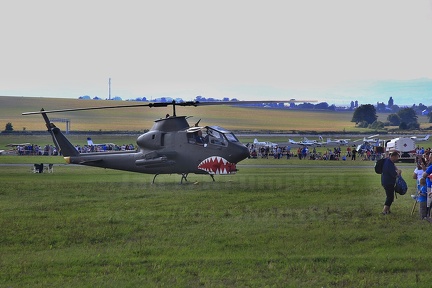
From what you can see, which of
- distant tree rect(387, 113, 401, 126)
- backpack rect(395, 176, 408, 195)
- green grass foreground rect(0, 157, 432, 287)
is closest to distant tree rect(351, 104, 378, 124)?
distant tree rect(387, 113, 401, 126)

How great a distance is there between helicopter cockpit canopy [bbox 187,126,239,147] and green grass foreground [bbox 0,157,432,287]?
13.1 feet

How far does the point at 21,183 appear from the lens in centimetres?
2984

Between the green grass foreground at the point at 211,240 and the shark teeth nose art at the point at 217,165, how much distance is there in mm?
3380

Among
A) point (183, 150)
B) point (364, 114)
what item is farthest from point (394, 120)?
point (183, 150)

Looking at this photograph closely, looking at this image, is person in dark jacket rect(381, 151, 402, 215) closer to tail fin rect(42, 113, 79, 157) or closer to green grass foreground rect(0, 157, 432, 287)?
green grass foreground rect(0, 157, 432, 287)

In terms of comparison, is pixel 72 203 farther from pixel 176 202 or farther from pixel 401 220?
pixel 401 220

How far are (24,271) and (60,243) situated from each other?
8.90 ft

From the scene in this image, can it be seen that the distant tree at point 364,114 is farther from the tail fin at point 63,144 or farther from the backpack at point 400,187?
the backpack at point 400,187

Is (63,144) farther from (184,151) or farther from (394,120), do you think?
(394,120)

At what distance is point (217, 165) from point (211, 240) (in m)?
13.1

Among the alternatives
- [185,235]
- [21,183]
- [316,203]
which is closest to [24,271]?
[185,235]

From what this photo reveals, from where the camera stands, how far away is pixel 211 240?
48.4 ft

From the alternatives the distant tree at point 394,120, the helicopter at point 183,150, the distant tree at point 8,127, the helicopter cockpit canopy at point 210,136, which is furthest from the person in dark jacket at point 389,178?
the distant tree at point 394,120

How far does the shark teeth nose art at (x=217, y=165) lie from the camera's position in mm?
27797
